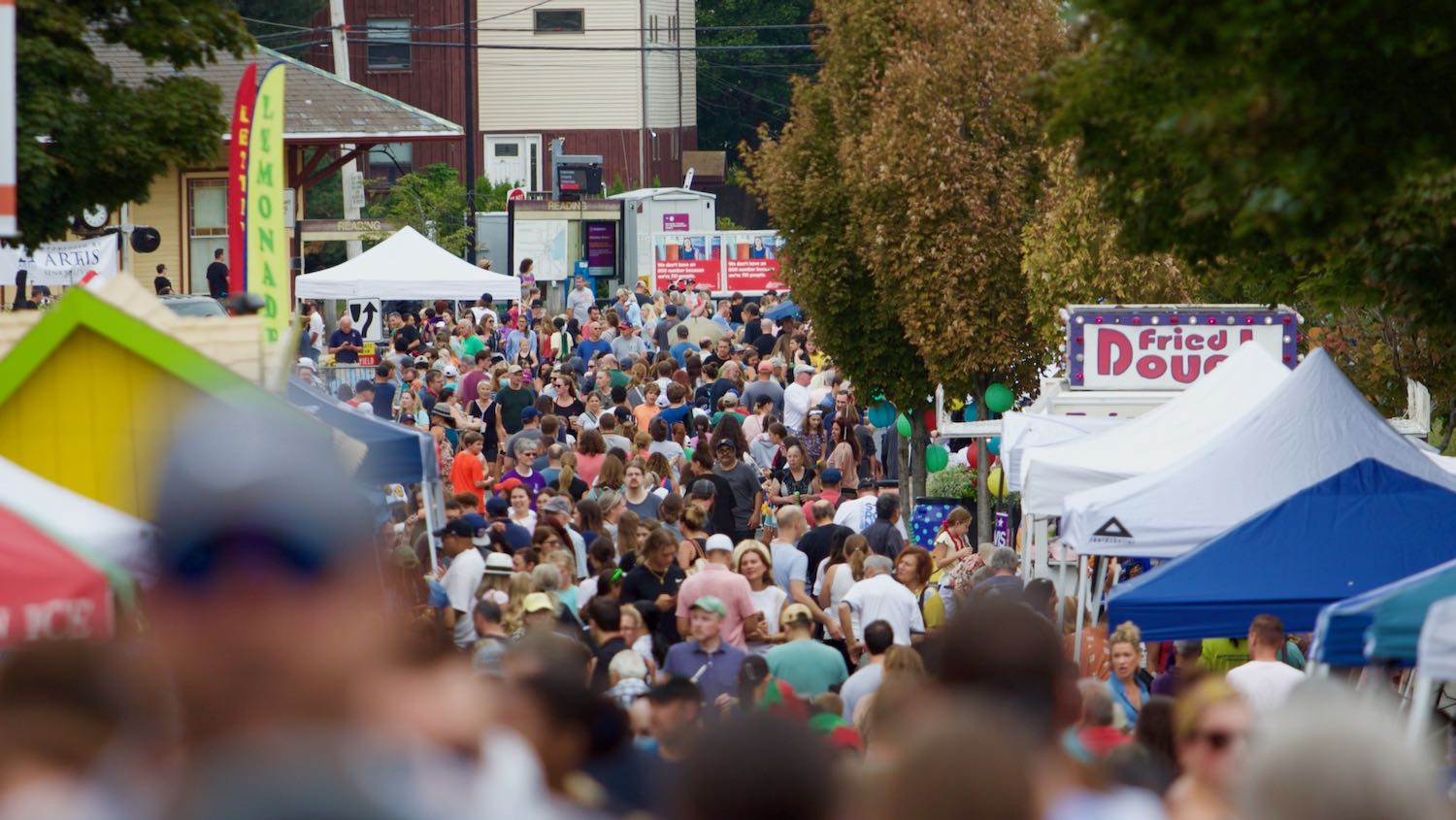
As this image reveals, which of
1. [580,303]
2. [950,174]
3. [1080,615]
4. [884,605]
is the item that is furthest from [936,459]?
[580,303]

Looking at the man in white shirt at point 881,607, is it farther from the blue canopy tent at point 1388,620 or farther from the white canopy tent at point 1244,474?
the blue canopy tent at point 1388,620

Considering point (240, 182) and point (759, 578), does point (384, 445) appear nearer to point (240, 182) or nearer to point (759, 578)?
point (240, 182)

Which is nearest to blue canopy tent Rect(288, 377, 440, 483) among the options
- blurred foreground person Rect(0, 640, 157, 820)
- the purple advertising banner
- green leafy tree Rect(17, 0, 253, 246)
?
green leafy tree Rect(17, 0, 253, 246)

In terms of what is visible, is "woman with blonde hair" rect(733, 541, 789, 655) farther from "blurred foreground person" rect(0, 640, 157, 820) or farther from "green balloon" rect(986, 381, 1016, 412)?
"green balloon" rect(986, 381, 1016, 412)

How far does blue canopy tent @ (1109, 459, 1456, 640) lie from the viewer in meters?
9.66

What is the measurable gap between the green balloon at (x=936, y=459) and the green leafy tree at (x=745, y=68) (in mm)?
51552

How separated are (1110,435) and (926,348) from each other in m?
8.11

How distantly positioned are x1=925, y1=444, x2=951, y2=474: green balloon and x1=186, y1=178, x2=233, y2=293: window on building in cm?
1602

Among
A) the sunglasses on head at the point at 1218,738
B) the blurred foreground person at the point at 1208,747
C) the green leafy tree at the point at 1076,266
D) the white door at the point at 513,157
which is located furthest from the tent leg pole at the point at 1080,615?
the white door at the point at 513,157

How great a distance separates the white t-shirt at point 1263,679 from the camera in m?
8.90

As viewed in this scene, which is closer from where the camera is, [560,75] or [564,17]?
[560,75]

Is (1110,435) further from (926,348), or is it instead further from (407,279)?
(407,279)

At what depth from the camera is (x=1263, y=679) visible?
909 centimetres

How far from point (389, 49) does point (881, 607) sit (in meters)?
50.8
